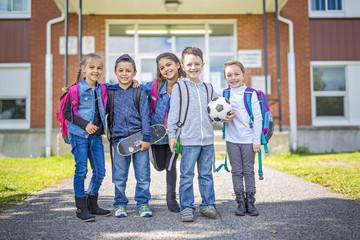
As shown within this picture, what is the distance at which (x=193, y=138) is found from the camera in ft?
10.0

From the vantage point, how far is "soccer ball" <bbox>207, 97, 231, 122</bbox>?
2998mm

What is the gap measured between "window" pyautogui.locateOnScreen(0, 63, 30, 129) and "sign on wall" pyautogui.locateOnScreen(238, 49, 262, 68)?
21.8ft

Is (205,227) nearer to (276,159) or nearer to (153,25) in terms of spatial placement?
(276,159)

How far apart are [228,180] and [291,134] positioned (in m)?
4.73

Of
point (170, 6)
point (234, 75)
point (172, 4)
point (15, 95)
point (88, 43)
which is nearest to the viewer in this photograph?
point (234, 75)

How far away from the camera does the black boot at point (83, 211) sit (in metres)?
2.93

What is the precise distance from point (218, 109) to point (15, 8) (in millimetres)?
9423

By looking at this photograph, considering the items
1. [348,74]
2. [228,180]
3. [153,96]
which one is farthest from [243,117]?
[348,74]

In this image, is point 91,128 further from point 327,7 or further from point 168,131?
point 327,7

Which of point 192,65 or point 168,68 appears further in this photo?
point 168,68

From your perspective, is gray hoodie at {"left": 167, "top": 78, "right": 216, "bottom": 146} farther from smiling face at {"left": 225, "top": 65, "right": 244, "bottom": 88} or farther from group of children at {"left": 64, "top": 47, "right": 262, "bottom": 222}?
smiling face at {"left": 225, "top": 65, "right": 244, "bottom": 88}

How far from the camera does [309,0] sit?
32.7ft

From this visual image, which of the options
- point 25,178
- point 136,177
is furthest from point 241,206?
point 25,178

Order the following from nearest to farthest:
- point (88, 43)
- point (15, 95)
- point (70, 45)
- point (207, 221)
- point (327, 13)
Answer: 1. point (207, 221)
2. point (70, 45)
3. point (88, 43)
4. point (15, 95)
5. point (327, 13)
